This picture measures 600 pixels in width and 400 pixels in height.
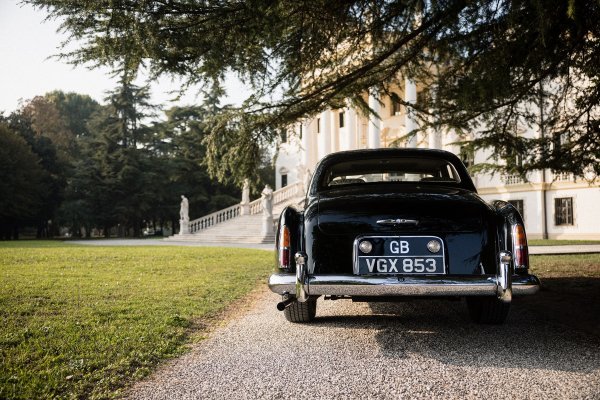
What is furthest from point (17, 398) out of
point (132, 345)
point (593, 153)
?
point (593, 153)

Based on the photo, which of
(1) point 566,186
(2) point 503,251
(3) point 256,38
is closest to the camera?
(2) point 503,251

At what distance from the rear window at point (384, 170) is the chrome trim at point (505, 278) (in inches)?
64.3

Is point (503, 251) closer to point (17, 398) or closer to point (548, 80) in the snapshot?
point (17, 398)

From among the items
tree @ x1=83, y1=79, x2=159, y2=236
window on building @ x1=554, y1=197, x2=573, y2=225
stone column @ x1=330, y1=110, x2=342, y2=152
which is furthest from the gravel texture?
tree @ x1=83, y1=79, x2=159, y2=236

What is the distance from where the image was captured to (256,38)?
20.7ft

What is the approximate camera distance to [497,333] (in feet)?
16.1

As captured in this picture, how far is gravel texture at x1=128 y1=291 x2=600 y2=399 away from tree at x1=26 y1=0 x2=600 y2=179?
2.88 metres

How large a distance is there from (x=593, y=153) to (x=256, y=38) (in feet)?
20.9

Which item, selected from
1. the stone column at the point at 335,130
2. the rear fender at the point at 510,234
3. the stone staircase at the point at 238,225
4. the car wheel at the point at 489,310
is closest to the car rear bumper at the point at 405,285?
the rear fender at the point at 510,234

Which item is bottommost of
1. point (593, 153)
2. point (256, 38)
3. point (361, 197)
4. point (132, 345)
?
point (132, 345)

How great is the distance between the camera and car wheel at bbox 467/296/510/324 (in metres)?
5.09

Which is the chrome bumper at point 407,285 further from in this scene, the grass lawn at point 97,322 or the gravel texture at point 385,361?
the grass lawn at point 97,322

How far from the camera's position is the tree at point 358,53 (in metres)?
5.62

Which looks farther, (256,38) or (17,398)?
(256,38)
